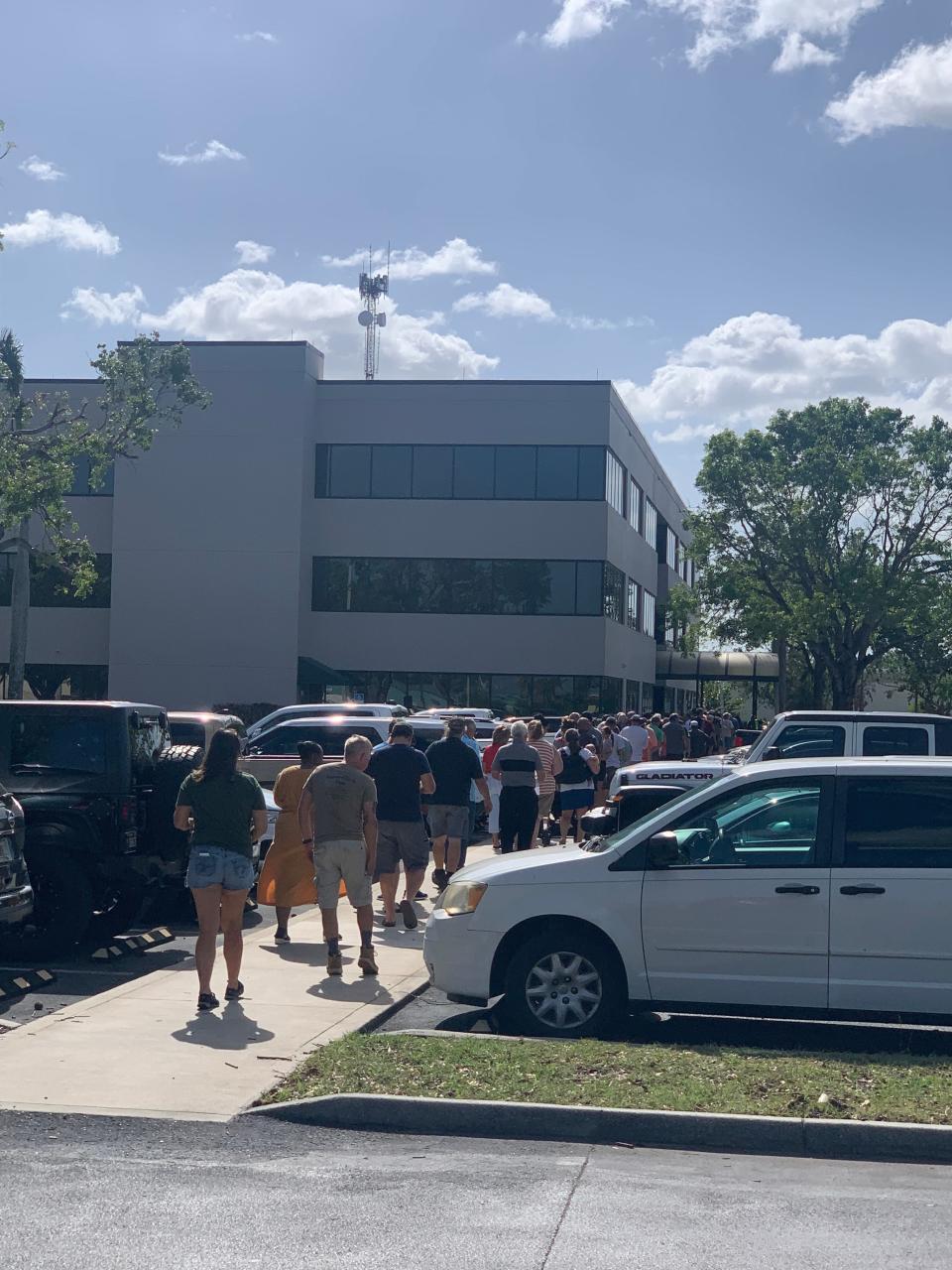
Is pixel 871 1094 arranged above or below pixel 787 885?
below

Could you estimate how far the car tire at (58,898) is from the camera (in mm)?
11477

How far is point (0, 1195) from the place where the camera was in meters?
5.74

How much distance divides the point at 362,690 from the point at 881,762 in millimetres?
37760

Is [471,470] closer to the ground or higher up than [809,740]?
higher up

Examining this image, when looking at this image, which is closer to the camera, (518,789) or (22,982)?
(22,982)

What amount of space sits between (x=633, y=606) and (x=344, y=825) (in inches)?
1747

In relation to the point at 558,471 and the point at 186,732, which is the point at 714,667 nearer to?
the point at 558,471

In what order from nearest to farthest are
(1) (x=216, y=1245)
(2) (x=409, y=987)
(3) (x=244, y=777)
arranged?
1. (1) (x=216, y=1245)
2. (3) (x=244, y=777)
3. (2) (x=409, y=987)

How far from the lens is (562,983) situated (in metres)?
8.70

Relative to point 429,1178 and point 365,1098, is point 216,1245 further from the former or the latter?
point 365,1098

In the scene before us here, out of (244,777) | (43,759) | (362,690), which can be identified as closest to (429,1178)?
(244,777)

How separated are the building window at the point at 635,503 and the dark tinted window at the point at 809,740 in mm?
37941

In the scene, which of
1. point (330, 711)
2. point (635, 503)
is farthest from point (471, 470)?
point (330, 711)

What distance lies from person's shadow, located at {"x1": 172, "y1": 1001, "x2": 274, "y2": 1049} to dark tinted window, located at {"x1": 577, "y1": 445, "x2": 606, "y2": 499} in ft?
123
